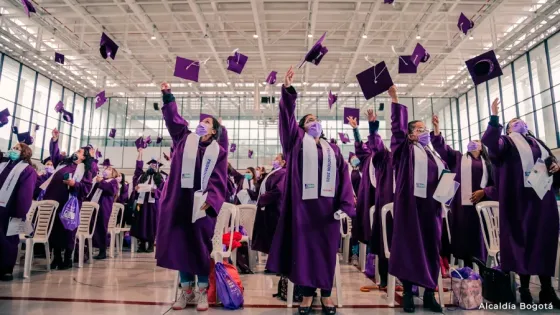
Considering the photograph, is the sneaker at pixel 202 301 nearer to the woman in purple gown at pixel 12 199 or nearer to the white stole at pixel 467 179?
the woman in purple gown at pixel 12 199

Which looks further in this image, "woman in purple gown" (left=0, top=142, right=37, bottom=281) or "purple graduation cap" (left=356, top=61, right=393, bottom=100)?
"woman in purple gown" (left=0, top=142, right=37, bottom=281)

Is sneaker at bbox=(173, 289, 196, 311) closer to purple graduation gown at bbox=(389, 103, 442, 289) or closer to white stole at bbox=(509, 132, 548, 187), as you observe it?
purple graduation gown at bbox=(389, 103, 442, 289)

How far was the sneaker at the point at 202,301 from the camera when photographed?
8.97ft

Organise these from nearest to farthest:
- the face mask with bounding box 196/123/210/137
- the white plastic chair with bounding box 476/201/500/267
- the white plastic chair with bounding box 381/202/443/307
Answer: the white plastic chair with bounding box 381/202/443/307 < the face mask with bounding box 196/123/210/137 < the white plastic chair with bounding box 476/201/500/267

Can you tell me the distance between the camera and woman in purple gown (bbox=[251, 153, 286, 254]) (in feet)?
13.2

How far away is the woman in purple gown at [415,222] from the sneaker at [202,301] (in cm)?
146

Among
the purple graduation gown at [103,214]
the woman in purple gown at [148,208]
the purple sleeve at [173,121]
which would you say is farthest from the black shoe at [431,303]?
the woman in purple gown at [148,208]

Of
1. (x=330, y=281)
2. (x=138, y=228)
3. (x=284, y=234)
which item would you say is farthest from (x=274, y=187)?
(x=138, y=228)

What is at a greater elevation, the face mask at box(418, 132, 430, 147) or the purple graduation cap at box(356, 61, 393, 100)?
the purple graduation cap at box(356, 61, 393, 100)

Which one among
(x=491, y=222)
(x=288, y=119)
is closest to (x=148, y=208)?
(x=288, y=119)

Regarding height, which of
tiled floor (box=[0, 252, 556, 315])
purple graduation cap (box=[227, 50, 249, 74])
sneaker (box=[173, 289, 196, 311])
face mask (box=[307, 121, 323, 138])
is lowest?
tiled floor (box=[0, 252, 556, 315])

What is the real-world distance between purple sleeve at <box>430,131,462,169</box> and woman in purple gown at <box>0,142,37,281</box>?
14.7ft

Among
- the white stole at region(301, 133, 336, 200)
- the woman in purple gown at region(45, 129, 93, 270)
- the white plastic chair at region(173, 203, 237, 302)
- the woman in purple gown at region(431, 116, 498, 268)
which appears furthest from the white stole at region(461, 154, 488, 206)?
the woman in purple gown at region(45, 129, 93, 270)

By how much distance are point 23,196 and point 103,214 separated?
1.91 meters
